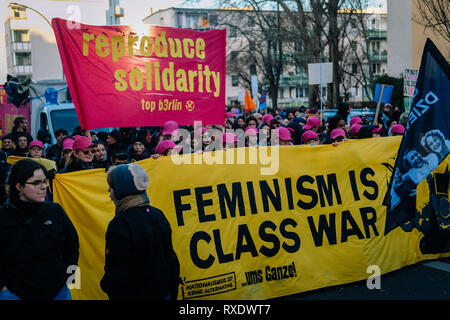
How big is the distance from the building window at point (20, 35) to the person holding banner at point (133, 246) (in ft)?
289

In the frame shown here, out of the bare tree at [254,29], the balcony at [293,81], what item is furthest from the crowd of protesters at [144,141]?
the balcony at [293,81]

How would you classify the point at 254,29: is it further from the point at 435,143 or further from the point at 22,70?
the point at 22,70

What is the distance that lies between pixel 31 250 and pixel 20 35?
8938 cm

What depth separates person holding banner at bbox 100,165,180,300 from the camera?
11.5 feet

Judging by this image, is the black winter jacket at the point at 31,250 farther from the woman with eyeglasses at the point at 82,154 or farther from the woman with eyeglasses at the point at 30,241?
the woman with eyeglasses at the point at 82,154

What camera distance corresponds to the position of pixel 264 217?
6156mm

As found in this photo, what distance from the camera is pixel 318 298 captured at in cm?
596

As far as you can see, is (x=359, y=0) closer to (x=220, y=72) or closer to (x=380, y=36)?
(x=220, y=72)

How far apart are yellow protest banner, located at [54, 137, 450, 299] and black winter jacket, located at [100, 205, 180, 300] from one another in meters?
2.05

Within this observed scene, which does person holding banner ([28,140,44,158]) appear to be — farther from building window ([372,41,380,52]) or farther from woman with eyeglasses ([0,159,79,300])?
building window ([372,41,380,52])

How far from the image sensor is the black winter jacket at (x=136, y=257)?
3.50 meters

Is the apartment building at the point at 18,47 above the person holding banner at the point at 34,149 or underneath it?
above

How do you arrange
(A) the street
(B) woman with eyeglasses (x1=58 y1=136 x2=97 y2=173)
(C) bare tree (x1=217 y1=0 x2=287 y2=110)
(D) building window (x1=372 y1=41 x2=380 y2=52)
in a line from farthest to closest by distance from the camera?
(D) building window (x1=372 y1=41 x2=380 y2=52) < (C) bare tree (x1=217 y1=0 x2=287 y2=110) < (B) woman with eyeglasses (x1=58 y1=136 x2=97 y2=173) < (A) the street

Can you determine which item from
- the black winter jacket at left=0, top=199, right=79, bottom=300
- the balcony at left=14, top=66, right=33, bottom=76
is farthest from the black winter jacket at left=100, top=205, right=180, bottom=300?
the balcony at left=14, top=66, right=33, bottom=76
